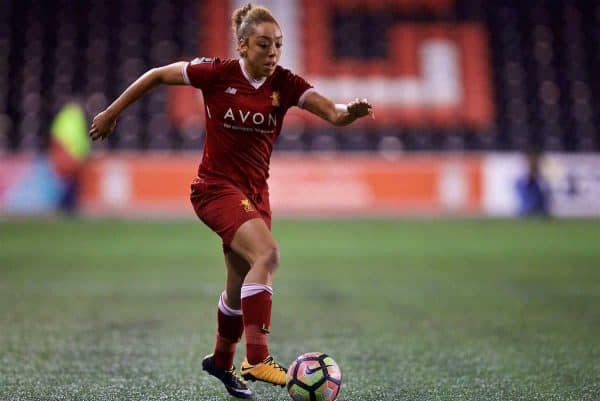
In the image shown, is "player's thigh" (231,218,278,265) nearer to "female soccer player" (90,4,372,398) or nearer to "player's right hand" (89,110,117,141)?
"female soccer player" (90,4,372,398)

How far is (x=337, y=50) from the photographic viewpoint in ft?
73.2

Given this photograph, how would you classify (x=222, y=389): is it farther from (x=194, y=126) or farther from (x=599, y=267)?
(x=194, y=126)

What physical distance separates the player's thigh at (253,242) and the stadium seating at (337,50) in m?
16.2

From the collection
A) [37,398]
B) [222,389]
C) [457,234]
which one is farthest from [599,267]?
[37,398]

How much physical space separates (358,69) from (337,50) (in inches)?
43.9

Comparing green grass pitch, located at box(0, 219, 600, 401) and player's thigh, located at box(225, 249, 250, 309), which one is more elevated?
player's thigh, located at box(225, 249, 250, 309)

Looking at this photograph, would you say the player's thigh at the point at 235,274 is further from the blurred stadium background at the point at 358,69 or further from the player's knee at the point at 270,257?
the blurred stadium background at the point at 358,69

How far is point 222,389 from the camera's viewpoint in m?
4.09

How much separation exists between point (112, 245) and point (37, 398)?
7674mm

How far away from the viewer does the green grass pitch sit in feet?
13.5

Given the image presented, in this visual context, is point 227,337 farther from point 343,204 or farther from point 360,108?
point 343,204

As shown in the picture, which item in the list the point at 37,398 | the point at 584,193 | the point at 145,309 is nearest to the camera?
the point at 37,398

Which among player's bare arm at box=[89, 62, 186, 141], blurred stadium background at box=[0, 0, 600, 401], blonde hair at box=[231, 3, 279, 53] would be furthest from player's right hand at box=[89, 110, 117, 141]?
blurred stadium background at box=[0, 0, 600, 401]

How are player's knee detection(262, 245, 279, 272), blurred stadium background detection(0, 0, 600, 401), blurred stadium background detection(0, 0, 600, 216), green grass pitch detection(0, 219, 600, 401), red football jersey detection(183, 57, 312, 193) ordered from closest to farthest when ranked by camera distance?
player's knee detection(262, 245, 279, 272) < red football jersey detection(183, 57, 312, 193) < green grass pitch detection(0, 219, 600, 401) < blurred stadium background detection(0, 0, 600, 401) < blurred stadium background detection(0, 0, 600, 216)
